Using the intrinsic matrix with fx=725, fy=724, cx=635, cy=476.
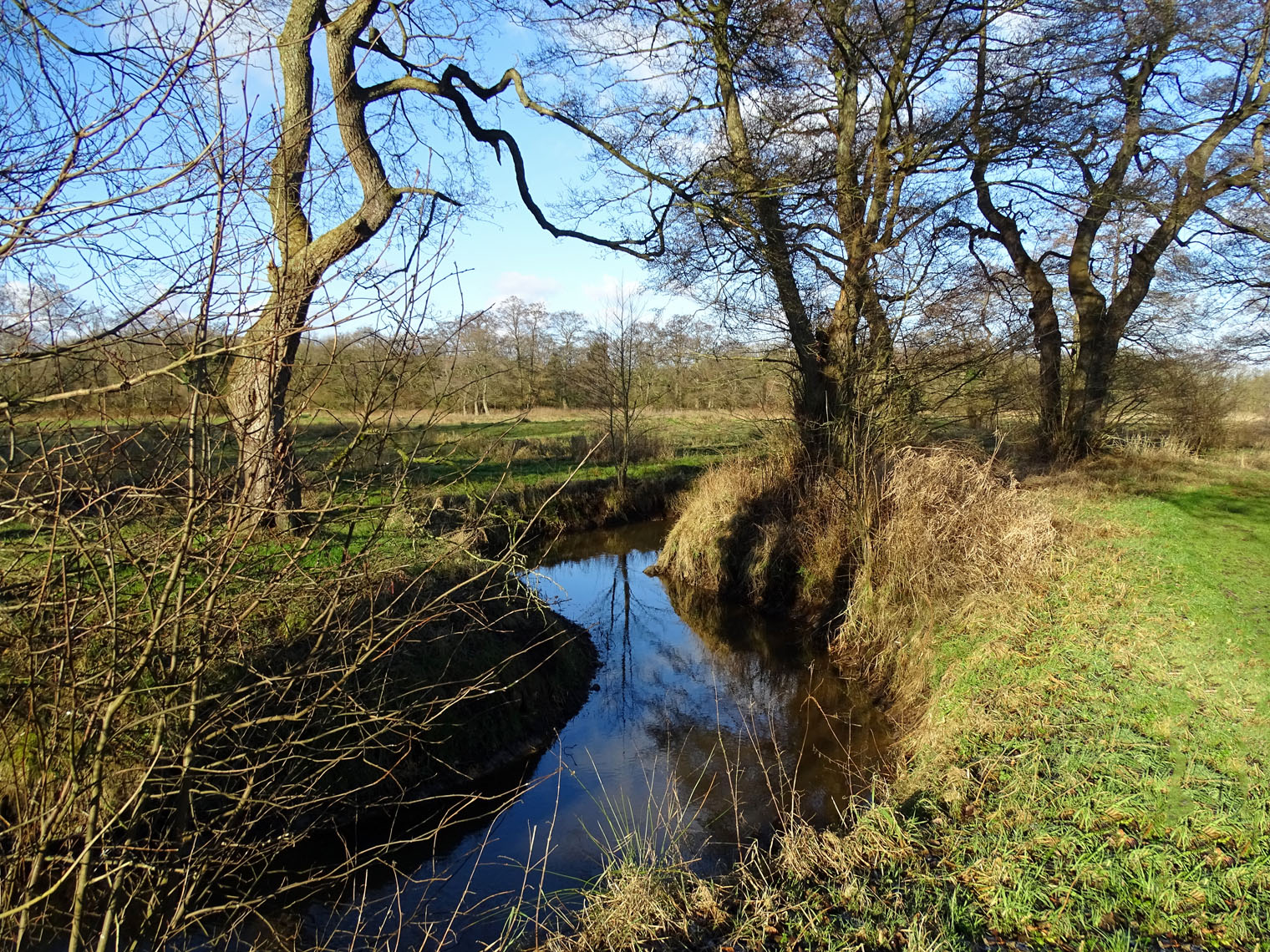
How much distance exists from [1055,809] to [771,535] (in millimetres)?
6801

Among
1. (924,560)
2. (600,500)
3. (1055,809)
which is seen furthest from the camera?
(600,500)

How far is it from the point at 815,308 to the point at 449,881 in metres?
9.39

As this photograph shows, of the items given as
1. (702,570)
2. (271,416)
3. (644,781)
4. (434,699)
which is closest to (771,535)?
Answer: (702,570)

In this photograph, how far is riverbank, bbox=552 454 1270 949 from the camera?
137 inches

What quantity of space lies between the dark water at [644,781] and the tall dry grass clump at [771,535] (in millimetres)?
696

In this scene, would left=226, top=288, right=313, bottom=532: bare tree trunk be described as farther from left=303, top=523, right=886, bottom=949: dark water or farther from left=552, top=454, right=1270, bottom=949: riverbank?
left=552, top=454, right=1270, bottom=949: riverbank

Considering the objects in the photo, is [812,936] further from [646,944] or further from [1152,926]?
[1152,926]

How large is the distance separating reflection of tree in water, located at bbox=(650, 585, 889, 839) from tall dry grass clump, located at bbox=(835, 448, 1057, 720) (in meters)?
0.50

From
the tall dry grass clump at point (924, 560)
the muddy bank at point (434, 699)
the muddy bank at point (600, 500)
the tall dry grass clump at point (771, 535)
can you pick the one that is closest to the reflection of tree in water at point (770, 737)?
the tall dry grass clump at point (924, 560)

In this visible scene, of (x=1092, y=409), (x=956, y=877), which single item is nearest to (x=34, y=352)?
(x=956, y=877)

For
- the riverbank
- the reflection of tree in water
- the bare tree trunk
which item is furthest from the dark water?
the bare tree trunk

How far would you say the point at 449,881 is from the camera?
488 centimetres

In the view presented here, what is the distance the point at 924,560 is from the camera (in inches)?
318

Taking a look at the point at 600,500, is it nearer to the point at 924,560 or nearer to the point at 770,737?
the point at 924,560
